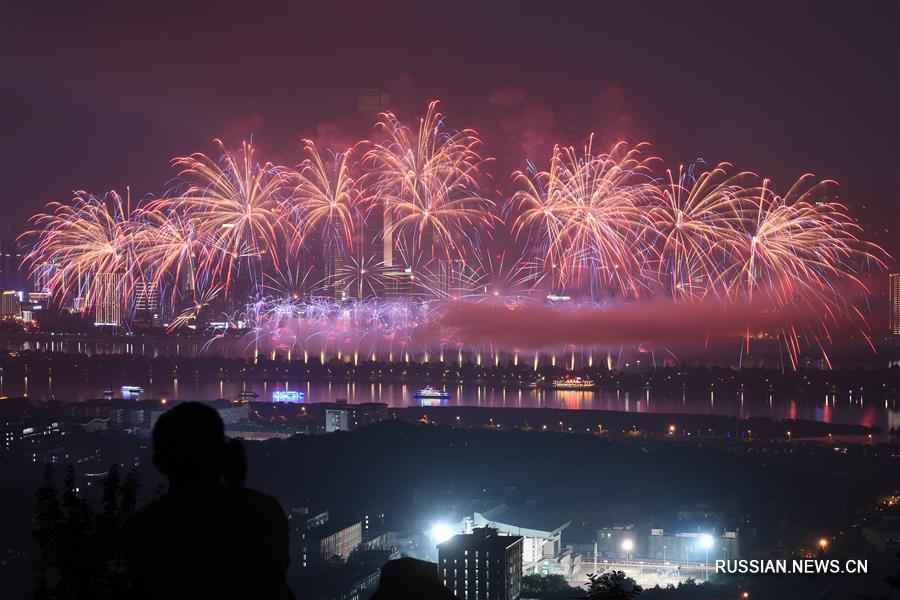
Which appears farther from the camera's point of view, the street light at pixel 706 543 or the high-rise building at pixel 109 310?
the high-rise building at pixel 109 310

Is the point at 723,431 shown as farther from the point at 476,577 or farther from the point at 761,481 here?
the point at 476,577

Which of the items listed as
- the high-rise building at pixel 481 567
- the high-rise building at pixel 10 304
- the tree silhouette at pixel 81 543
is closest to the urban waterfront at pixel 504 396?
the high-rise building at pixel 10 304

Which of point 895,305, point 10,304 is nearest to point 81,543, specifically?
point 895,305

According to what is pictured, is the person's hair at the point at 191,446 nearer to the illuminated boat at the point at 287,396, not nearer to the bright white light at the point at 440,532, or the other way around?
the bright white light at the point at 440,532

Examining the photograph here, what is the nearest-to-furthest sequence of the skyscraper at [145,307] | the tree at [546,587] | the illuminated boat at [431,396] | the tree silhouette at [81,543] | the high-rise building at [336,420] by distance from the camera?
the tree silhouette at [81,543]
the tree at [546,587]
the high-rise building at [336,420]
the illuminated boat at [431,396]
the skyscraper at [145,307]

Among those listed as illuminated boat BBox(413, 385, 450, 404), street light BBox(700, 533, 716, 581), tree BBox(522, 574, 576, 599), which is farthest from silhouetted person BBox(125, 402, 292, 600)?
illuminated boat BBox(413, 385, 450, 404)

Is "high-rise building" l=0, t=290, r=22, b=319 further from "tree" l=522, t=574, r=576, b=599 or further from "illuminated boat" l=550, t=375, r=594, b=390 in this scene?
"tree" l=522, t=574, r=576, b=599
